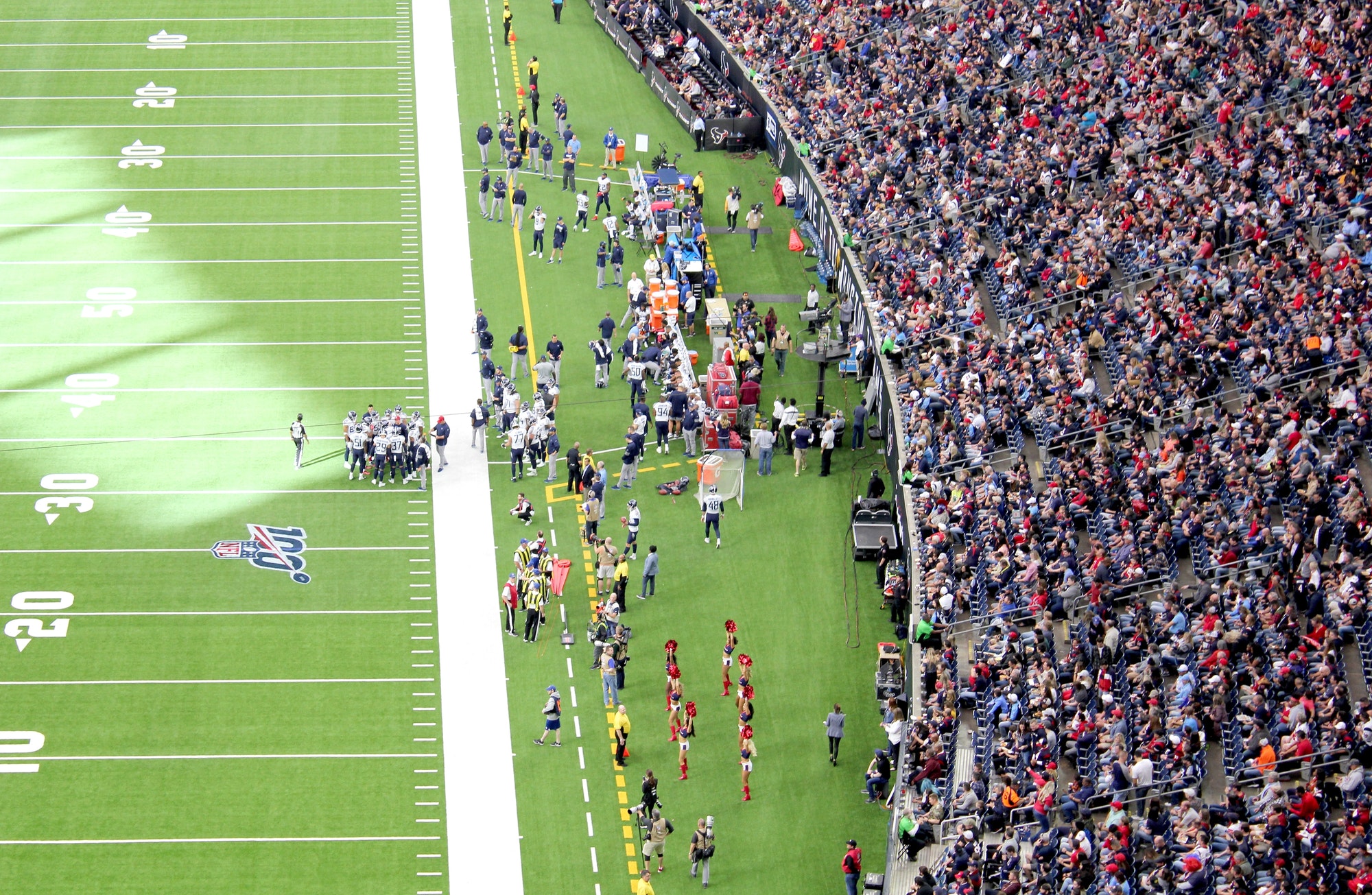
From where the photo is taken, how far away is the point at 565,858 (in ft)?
95.2

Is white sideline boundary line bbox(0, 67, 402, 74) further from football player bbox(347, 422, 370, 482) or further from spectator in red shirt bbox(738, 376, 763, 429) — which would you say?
spectator in red shirt bbox(738, 376, 763, 429)

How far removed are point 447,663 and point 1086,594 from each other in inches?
446

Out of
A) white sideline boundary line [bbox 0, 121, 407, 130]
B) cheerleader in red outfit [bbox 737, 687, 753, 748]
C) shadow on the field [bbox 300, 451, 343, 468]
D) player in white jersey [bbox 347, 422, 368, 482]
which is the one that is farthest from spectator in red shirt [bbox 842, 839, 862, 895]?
white sideline boundary line [bbox 0, 121, 407, 130]

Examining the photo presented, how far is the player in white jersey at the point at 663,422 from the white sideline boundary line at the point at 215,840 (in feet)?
40.6

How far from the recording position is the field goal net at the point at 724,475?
123ft

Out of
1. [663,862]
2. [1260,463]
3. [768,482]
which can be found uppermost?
[768,482]

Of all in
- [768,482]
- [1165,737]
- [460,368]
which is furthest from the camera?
[460,368]

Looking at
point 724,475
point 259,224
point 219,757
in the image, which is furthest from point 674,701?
point 259,224

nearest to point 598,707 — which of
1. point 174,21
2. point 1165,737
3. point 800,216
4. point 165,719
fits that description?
point 165,719

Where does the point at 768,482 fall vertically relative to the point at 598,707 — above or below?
above

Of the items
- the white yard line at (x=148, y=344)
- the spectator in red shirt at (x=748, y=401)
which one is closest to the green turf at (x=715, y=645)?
the spectator in red shirt at (x=748, y=401)

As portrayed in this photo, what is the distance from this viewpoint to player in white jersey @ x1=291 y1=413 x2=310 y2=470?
124 feet

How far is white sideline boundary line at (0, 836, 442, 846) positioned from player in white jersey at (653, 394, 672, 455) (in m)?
12.4

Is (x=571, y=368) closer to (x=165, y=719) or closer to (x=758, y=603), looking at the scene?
(x=758, y=603)
